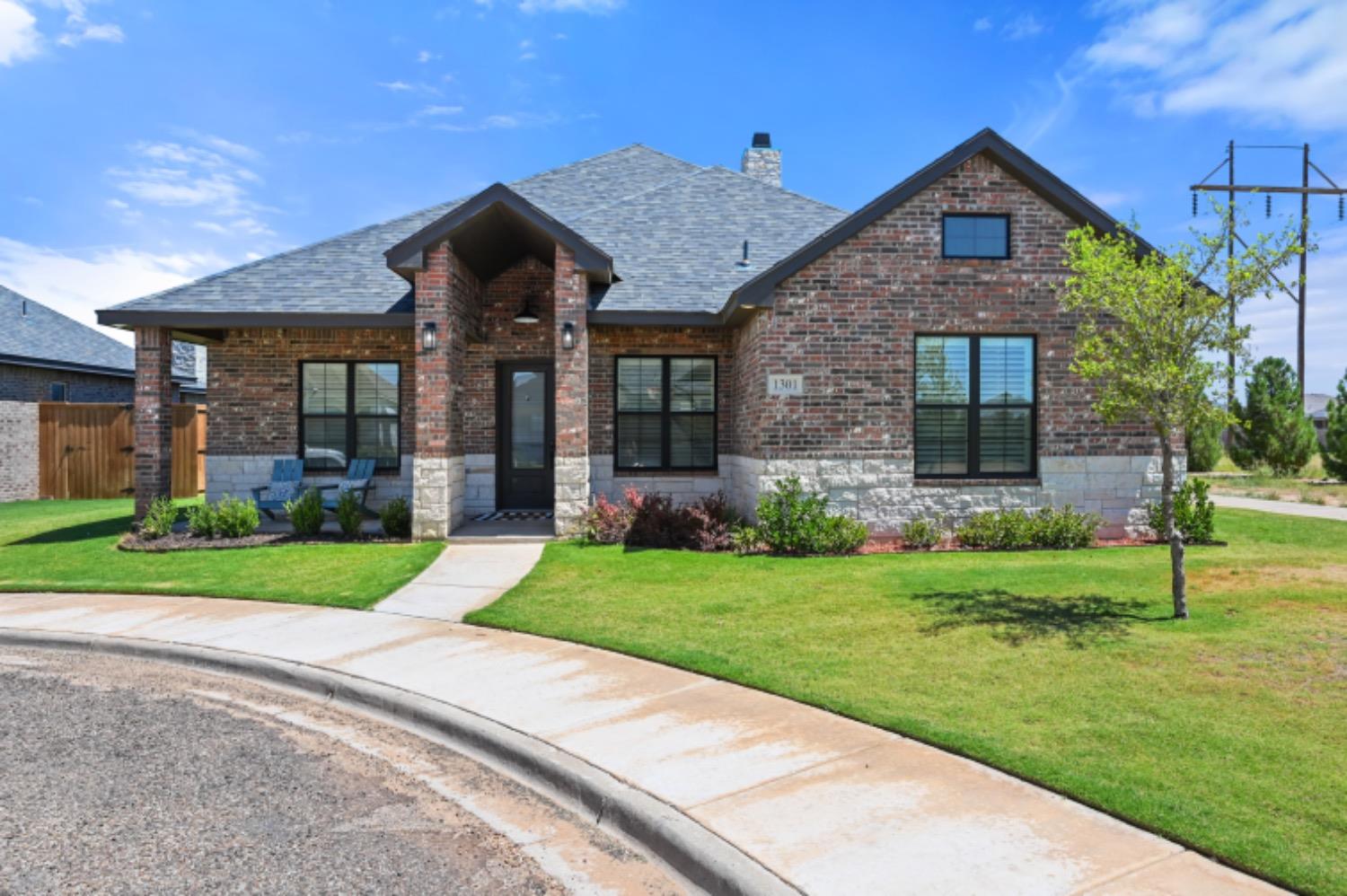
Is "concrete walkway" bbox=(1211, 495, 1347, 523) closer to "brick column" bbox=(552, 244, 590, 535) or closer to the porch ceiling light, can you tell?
"brick column" bbox=(552, 244, 590, 535)

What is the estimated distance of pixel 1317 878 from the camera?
3.08 metres

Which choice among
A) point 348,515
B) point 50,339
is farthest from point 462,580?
point 50,339

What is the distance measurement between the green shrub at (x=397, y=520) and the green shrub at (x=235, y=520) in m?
2.05

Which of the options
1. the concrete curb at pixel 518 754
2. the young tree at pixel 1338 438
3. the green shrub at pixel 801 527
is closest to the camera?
the concrete curb at pixel 518 754

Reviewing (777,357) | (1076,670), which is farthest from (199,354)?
(1076,670)

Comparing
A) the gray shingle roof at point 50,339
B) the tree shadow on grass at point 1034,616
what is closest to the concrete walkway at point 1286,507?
the tree shadow on grass at point 1034,616

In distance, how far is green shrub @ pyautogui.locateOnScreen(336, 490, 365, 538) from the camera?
12.4 meters

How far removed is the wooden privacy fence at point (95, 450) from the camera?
19.6m

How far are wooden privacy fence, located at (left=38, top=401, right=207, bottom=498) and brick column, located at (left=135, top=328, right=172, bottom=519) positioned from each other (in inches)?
282

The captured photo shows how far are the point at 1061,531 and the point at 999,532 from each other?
36.4 inches

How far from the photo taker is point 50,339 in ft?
74.4

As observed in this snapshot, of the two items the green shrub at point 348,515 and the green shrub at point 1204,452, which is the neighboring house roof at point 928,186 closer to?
the green shrub at point 348,515

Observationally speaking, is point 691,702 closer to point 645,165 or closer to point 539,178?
point 539,178

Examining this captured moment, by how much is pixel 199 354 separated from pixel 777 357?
26.7 meters
